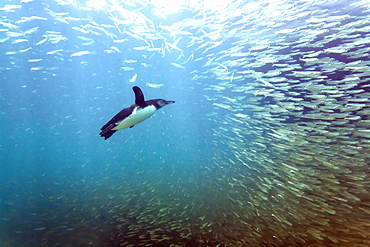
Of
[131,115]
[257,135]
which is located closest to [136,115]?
[131,115]

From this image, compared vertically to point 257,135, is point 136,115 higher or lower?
higher

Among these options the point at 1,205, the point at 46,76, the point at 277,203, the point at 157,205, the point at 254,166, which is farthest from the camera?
the point at 46,76

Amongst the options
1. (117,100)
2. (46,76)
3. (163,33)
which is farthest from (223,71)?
(117,100)

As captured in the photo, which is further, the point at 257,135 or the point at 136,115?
the point at 257,135

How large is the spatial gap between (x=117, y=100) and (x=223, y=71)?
23.3 metres

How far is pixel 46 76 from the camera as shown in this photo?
20.8m

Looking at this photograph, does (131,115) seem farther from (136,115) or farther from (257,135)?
(257,135)

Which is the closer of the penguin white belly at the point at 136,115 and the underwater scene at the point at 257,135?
the penguin white belly at the point at 136,115

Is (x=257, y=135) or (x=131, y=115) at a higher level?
(x=131, y=115)

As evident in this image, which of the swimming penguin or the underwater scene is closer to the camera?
the swimming penguin

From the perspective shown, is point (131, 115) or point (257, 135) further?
point (257, 135)

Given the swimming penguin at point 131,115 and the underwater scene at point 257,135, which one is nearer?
the swimming penguin at point 131,115

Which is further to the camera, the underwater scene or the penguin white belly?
the underwater scene

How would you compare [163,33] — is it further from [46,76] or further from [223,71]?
[46,76]
